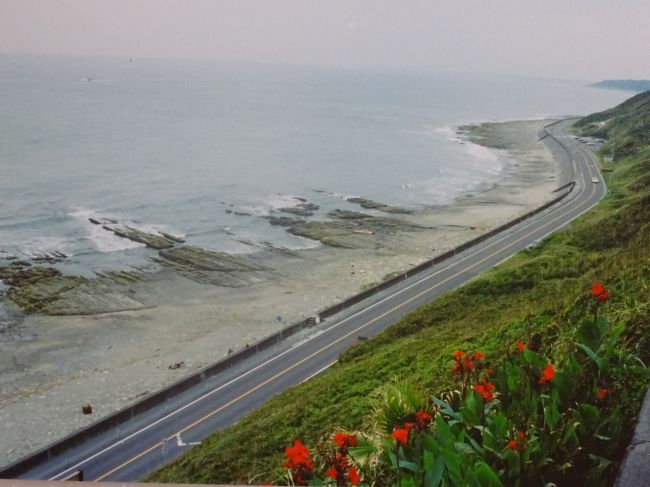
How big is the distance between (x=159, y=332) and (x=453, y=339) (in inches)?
731

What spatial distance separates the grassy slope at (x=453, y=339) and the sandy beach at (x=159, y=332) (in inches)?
321

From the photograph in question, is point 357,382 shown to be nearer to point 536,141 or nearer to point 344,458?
point 344,458

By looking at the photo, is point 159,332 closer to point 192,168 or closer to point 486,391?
point 486,391

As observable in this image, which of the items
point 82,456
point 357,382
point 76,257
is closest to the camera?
point 357,382

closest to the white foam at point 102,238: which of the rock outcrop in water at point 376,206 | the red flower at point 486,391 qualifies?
the rock outcrop in water at point 376,206

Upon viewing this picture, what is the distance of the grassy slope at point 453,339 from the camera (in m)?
8.28

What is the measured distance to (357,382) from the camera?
44.2 feet

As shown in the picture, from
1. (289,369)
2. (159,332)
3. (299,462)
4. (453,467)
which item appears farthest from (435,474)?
(159,332)

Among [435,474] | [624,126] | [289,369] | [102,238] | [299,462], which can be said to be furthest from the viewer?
[624,126]

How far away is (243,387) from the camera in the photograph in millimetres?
20938

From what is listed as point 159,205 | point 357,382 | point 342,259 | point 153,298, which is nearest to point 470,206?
point 342,259

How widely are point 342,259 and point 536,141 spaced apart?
8022 cm

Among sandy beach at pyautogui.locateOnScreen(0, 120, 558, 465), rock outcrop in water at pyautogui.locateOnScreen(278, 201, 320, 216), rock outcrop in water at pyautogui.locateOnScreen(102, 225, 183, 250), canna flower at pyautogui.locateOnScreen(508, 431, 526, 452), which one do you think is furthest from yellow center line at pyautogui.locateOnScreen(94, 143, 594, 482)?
rock outcrop in water at pyautogui.locateOnScreen(278, 201, 320, 216)

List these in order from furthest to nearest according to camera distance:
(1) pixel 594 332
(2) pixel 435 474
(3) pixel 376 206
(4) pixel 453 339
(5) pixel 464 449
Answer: (3) pixel 376 206 < (4) pixel 453 339 < (1) pixel 594 332 < (5) pixel 464 449 < (2) pixel 435 474
